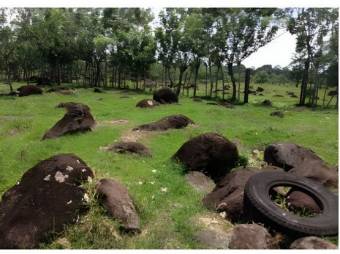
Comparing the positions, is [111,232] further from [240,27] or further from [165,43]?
[165,43]

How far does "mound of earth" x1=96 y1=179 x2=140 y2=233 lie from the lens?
360 inches

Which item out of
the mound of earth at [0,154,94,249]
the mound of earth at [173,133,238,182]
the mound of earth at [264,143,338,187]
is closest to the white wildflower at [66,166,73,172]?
the mound of earth at [0,154,94,249]

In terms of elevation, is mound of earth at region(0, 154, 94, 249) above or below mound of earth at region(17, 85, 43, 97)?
above

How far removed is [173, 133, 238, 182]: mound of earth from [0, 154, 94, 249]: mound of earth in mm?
4259

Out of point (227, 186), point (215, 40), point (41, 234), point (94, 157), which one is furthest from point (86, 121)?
point (215, 40)

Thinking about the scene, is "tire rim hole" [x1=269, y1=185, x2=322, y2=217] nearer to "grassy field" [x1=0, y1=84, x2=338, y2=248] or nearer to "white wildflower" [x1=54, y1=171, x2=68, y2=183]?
"grassy field" [x1=0, y1=84, x2=338, y2=248]

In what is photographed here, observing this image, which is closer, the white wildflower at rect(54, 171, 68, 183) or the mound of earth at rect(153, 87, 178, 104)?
the white wildflower at rect(54, 171, 68, 183)

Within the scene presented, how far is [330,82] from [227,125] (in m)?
37.1

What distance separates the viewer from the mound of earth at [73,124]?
61.7 ft

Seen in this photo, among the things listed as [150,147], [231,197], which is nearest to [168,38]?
[150,147]

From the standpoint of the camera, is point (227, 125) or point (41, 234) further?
point (227, 125)

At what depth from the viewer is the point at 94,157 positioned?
1485 cm

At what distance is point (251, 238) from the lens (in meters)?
8.05


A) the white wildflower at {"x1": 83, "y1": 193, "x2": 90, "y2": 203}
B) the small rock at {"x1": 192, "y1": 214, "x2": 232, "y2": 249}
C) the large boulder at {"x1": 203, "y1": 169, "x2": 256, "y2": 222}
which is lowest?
the small rock at {"x1": 192, "y1": 214, "x2": 232, "y2": 249}
